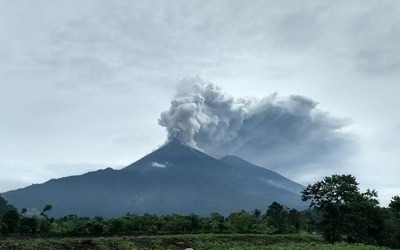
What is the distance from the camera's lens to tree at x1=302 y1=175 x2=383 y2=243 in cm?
5828

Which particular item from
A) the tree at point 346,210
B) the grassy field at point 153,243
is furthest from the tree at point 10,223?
the tree at point 346,210

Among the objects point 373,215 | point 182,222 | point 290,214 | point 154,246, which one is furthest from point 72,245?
point 290,214

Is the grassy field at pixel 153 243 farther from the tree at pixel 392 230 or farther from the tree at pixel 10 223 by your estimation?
the tree at pixel 10 223

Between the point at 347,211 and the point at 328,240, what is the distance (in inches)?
170

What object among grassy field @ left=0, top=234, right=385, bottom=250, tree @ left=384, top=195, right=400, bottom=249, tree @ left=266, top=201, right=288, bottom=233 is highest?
tree @ left=266, top=201, right=288, bottom=233

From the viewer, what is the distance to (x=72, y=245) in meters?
37.2

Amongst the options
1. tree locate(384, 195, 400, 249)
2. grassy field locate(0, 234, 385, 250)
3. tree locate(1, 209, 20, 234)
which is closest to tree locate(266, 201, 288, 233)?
tree locate(384, 195, 400, 249)

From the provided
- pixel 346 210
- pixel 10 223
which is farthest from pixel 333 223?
pixel 10 223

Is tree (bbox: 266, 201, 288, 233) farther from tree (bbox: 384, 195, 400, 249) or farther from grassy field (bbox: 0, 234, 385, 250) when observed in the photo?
grassy field (bbox: 0, 234, 385, 250)

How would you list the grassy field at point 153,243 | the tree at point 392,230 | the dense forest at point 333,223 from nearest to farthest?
1. the grassy field at point 153,243
2. the tree at point 392,230
3. the dense forest at point 333,223

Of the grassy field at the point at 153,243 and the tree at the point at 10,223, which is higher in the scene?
the tree at the point at 10,223

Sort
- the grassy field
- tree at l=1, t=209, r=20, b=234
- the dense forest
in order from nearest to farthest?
the grassy field
the dense forest
tree at l=1, t=209, r=20, b=234

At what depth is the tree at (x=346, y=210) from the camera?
5828 cm

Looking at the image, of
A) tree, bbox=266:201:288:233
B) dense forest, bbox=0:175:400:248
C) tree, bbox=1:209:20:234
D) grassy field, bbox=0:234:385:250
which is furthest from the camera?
tree, bbox=266:201:288:233
